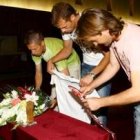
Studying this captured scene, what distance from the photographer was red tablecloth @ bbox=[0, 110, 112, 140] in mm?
1493

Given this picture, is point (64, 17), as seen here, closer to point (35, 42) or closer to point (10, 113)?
point (35, 42)

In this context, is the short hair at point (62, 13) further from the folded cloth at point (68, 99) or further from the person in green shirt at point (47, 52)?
the folded cloth at point (68, 99)

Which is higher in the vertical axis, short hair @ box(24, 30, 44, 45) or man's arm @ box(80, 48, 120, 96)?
short hair @ box(24, 30, 44, 45)

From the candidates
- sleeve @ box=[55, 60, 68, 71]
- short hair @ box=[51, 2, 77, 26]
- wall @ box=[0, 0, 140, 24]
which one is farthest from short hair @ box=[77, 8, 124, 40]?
wall @ box=[0, 0, 140, 24]

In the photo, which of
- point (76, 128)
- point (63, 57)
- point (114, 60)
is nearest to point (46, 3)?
point (63, 57)

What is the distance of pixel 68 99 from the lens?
187 cm

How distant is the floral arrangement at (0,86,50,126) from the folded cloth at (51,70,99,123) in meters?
0.11

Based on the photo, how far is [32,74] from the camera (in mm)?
4258

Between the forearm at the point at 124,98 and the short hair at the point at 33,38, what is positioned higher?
the short hair at the point at 33,38

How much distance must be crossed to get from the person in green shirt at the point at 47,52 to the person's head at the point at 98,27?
2.60 feet

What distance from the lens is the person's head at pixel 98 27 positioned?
4.70ft

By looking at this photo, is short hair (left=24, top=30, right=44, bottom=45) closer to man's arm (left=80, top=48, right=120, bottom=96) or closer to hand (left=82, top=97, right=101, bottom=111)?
man's arm (left=80, top=48, right=120, bottom=96)

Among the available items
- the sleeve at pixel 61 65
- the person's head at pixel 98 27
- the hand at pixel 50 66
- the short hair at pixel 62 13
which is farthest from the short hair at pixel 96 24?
the sleeve at pixel 61 65

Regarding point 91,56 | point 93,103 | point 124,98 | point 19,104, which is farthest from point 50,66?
point 124,98
